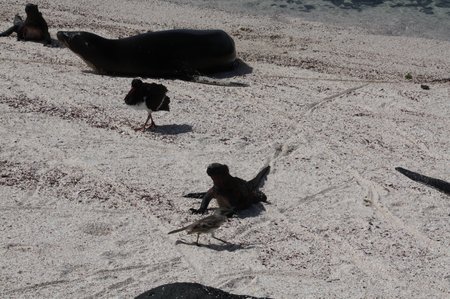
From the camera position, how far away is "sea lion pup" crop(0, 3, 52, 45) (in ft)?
38.7

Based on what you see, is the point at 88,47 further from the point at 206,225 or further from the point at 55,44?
the point at 206,225

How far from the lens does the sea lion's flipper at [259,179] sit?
263 inches

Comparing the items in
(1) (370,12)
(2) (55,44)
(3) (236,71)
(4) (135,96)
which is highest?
(4) (135,96)

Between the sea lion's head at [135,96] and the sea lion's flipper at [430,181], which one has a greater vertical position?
the sea lion's head at [135,96]

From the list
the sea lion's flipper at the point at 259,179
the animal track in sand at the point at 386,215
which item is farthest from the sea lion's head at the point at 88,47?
the animal track in sand at the point at 386,215

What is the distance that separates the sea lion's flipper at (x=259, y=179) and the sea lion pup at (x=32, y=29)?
19.2ft

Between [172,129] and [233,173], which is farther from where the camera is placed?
[172,129]

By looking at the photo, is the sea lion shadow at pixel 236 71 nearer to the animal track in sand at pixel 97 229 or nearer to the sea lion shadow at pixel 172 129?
the sea lion shadow at pixel 172 129

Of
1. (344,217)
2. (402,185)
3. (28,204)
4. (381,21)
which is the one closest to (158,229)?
(28,204)

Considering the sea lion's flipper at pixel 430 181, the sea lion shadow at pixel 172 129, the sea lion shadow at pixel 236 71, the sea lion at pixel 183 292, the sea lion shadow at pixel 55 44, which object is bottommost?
the sea lion shadow at pixel 236 71

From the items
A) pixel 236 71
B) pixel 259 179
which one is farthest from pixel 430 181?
pixel 236 71

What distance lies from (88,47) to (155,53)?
36.8 inches

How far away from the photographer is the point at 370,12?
19766mm

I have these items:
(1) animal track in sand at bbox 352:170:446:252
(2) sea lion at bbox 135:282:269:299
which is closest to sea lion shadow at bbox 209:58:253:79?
(1) animal track in sand at bbox 352:170:446:252
